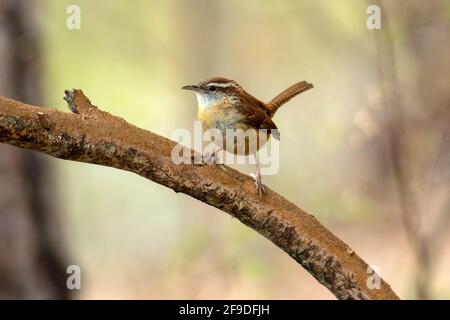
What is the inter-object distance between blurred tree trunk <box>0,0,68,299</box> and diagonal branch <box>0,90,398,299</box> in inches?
137

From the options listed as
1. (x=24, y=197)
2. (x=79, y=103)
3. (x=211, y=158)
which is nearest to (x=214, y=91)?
(x=211, y=158)

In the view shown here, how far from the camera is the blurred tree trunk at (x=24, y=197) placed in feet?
20.3

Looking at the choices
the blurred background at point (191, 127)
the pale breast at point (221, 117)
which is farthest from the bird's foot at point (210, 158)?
the blurred background at point (191, 127)

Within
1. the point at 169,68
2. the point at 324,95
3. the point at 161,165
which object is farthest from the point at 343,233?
the point at 161,165

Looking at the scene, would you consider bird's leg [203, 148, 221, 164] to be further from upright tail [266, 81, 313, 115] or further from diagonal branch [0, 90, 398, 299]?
upright tail [266, 81, 313, 115]

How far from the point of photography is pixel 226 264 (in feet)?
24.6

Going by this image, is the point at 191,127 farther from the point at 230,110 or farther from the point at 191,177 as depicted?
the point at 191,177

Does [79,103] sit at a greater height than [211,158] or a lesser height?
greater

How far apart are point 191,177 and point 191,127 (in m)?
6.76

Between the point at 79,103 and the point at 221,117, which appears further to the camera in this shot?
the point at 221,117

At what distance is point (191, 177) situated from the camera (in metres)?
2.86

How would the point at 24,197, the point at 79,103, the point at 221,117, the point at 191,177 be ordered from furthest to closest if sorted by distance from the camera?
1. the point at 24,197
2. the point at 221,117
3. the point at 79,103
4. the point at 191,177

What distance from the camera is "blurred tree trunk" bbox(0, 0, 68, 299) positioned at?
6188 millimetres

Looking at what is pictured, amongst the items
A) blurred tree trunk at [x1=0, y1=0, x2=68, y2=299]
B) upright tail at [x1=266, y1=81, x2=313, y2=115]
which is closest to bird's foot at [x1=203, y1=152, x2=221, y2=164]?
upright tail at [x1=266, y1=81, x2=313, y2=115]
